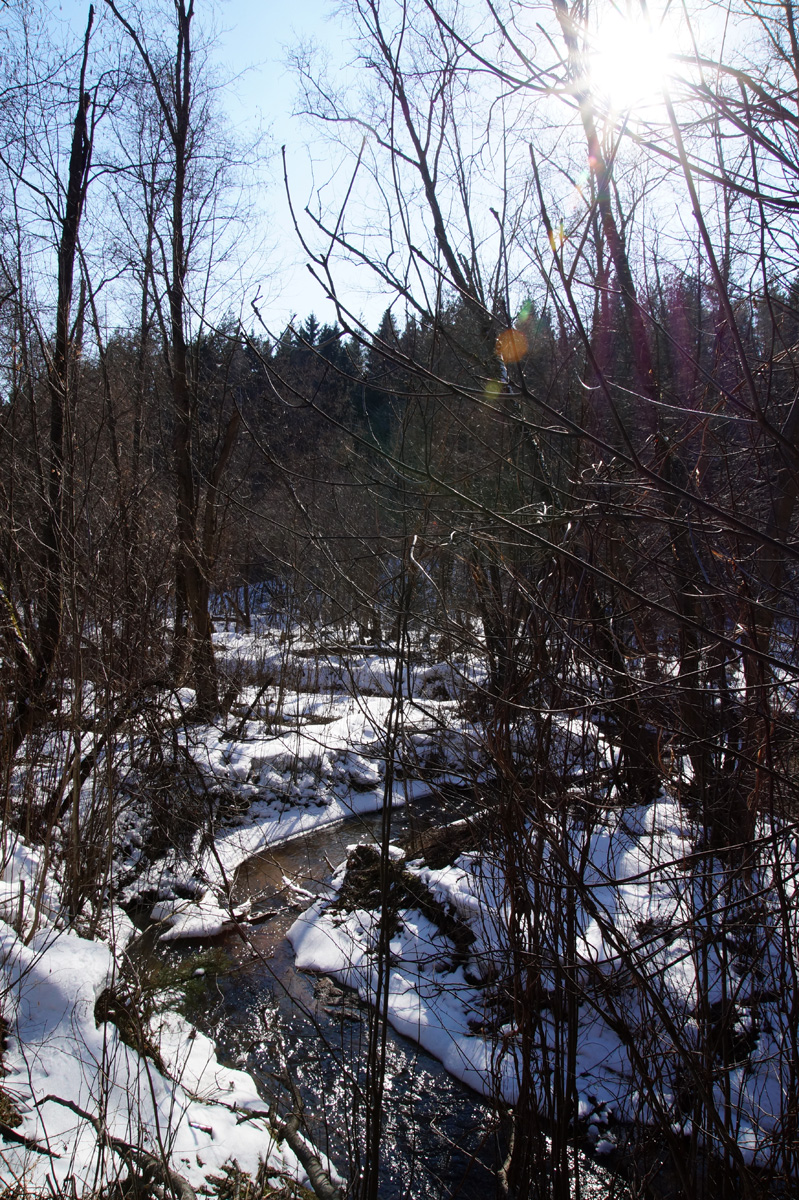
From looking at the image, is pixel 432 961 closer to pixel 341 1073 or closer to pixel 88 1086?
pixel 341 1073

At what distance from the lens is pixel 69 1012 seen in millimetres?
3420

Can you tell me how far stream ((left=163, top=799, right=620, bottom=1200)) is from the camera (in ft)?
10.9

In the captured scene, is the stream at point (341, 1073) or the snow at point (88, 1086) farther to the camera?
the stream at point (341, 1073)

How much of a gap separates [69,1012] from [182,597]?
16.8 feet

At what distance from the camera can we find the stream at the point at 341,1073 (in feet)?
10.9

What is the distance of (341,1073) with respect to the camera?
3.93m

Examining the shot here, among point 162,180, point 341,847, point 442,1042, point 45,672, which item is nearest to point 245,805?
point 341,847

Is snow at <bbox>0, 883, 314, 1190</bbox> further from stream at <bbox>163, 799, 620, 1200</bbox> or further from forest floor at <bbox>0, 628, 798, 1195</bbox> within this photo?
stream at <bbox>163, 799, 620, 1200</bbox>

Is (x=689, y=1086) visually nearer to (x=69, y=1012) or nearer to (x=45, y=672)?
(x=69, y=1012)

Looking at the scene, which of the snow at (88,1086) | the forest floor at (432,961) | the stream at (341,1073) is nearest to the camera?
the forest floor at (432,961)

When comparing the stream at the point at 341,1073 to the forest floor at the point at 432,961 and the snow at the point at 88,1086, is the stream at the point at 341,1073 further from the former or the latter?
the snow at the point at 88,1086

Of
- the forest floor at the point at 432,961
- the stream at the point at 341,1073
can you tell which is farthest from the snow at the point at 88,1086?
the stream at the point at 341,1073

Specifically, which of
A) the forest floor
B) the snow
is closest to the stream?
the forest floor

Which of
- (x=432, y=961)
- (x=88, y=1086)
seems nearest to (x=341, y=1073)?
(x=432, y=961)
